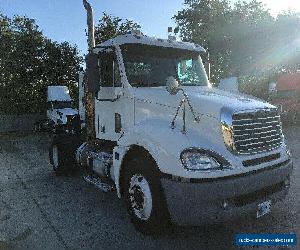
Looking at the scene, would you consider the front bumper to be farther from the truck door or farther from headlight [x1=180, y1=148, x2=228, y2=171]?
the truck door

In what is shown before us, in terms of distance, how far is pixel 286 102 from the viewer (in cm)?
1596

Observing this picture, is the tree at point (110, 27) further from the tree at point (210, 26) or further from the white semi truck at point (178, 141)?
the white semi truck at point (178, 141)

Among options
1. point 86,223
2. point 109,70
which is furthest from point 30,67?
point 86,223

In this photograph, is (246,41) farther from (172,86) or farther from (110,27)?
(172,86)

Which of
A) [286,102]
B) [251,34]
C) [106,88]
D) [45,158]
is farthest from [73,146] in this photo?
[251,34]

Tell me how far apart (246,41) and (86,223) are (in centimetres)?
3685

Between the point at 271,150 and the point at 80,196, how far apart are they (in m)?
3.81

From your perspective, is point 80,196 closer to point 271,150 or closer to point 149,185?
point 149,185

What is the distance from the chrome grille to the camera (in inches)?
168

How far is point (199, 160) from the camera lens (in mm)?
4039

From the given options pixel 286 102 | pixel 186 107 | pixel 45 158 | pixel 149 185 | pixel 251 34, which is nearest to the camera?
pixel 149 185

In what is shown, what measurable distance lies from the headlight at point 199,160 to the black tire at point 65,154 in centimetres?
482

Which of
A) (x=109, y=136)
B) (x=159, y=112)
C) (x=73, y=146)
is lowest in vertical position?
(x=73, y=146)

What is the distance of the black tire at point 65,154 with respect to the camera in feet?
27.2
